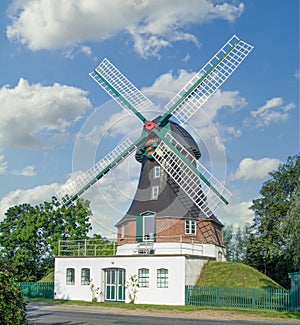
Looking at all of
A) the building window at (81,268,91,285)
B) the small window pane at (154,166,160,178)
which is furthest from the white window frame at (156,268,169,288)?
the small window pane at (154,166,160,178)

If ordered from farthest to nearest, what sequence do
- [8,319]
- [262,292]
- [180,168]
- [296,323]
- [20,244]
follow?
[20,244]
[180,168]
[262,292]
[296,323]
[8,319]

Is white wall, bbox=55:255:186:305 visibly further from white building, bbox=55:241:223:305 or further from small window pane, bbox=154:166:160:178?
small window pane, bbox=154:166:160:178

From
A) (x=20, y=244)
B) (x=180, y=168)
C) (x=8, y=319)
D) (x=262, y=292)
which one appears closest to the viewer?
(x=8, y=319)

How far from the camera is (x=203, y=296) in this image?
2992cm

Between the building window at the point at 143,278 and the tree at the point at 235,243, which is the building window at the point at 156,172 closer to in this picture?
the building window at the point at 143,278

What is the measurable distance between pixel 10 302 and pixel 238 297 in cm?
2061

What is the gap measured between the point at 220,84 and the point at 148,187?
8.95 m

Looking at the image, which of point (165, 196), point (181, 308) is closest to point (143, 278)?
point (181, 308)

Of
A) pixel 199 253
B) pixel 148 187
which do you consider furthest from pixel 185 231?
pixel 148 187

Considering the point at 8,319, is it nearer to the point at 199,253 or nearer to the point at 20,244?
the point at 199,253

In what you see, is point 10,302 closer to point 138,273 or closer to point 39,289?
point 138,273

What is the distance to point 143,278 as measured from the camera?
31.8m

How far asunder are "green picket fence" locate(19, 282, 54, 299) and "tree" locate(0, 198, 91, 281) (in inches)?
375

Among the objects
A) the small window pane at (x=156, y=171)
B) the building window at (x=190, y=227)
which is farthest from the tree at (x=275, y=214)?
the small window pane at (x=156, y=171)
